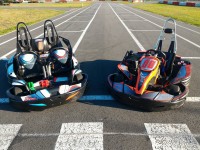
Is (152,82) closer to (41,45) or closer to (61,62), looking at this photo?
(61,62)

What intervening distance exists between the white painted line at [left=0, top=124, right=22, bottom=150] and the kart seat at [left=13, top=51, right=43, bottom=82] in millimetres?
1505

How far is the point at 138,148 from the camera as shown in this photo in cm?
337

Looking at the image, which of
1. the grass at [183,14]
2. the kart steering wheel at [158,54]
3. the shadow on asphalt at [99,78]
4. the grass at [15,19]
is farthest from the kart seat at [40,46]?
the grass at [183,14]

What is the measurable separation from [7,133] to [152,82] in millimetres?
2781

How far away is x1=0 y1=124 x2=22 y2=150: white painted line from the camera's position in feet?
11.5

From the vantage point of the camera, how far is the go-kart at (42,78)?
4371 mm

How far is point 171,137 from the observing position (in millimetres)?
3621

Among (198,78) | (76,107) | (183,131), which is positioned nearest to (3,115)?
(76,107)

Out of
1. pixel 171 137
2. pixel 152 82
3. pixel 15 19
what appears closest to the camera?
pixel 171 137

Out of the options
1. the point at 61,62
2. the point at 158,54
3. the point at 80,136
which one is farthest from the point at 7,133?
the point at 158,54

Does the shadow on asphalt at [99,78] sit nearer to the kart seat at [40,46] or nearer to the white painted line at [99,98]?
the white painted line at [99,98]

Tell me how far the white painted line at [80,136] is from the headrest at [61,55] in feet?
6.54

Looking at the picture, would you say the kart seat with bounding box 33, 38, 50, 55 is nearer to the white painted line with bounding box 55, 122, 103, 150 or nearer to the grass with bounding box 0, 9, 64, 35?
the white painted line with bounding box 55, 122, 103, 150

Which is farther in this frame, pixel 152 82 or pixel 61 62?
pixel 61 62
